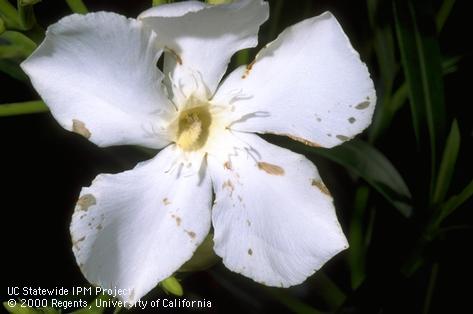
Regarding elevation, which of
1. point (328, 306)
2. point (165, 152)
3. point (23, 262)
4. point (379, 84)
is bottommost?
point (328, 306)

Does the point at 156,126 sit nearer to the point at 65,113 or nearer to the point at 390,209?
the point at 65,113

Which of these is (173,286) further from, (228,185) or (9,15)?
(9,15)

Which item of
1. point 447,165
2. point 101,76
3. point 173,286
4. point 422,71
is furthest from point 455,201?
point 101,76

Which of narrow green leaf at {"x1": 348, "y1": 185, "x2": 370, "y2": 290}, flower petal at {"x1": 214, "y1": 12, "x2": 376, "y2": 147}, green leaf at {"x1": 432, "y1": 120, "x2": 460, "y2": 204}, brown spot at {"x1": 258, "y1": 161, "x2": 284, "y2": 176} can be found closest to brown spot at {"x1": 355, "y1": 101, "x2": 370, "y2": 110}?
flower petal at {"x1": 214, "y1": 12, "x2": 376, "y2": 147}

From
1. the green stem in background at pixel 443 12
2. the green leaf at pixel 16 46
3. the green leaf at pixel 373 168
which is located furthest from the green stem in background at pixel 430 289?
the green leaf at pixel 16 46

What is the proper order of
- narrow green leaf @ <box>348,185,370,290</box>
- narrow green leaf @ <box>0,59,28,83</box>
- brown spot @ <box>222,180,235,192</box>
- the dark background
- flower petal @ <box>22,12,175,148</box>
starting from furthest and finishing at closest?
narrow green leaf @ <box>348,185,370,290</box> < the dark background < narrow green leaf @ <box>0,59,28,83</box> < brown spot @ <box>222,180,235,192</box> < flower petal @ <box>22,12,175,148</box>

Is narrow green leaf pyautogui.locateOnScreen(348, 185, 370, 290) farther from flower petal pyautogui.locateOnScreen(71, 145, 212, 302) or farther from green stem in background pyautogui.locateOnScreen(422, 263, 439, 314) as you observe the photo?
flower petal pyautogui.locateOnScreen(71, 145, 212, 302)

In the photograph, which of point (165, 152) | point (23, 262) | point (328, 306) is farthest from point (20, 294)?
point (328, 306)
